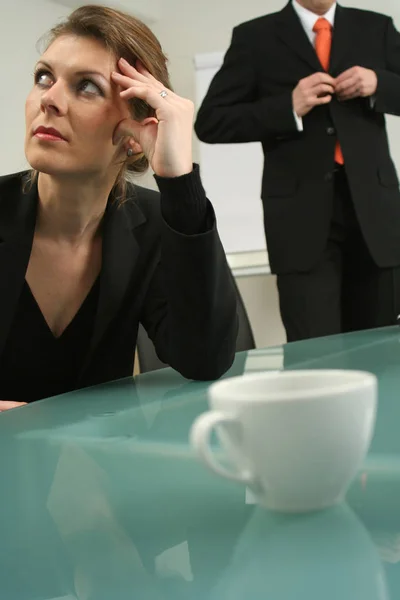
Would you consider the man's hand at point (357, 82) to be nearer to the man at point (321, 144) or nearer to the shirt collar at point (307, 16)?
the man at point (321, 144)

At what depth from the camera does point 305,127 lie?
2172mm

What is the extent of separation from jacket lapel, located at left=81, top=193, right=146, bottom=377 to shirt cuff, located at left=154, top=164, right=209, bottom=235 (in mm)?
204

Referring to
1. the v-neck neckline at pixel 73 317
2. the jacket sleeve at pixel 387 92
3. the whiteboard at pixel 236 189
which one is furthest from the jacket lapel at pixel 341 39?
the whiteboard at pixel 236 189

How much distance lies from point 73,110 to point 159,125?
0.55 ft

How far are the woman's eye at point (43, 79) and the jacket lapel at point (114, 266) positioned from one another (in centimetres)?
26

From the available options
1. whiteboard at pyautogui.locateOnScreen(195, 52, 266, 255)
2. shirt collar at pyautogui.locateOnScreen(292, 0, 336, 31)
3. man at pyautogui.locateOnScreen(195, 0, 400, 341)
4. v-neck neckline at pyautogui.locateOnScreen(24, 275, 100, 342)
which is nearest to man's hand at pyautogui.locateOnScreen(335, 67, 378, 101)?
man at pyautogui.locateOnScreen(195, 0, 400, 341)

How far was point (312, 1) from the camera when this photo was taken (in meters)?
2.23

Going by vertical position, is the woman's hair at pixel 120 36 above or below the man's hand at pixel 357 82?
above

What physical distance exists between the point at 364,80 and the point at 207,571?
187cm

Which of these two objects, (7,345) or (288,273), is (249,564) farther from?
(288,273)

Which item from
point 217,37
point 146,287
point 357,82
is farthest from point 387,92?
point 217,37

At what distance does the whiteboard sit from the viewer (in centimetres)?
414

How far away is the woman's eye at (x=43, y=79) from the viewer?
4.35 feet

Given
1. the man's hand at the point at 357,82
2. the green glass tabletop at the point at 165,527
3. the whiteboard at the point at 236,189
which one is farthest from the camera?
the whiteboard at the point at 236,189
